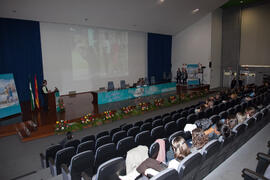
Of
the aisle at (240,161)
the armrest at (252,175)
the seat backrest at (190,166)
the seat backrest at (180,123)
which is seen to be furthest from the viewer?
the seat backrest at (180,123)

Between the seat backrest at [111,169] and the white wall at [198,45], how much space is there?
47.3 ft

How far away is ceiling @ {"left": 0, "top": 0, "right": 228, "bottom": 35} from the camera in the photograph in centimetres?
885

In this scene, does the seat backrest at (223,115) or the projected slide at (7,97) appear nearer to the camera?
the seat backrest at (223,115)

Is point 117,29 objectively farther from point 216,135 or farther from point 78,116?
point 216,135

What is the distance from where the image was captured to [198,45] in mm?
15953

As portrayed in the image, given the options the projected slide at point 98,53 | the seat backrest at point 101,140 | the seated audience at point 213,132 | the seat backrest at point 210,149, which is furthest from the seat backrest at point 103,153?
the projected slide at point 98,53

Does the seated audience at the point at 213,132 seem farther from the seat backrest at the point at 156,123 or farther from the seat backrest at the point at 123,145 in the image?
the seat backrest at the point at 156,123

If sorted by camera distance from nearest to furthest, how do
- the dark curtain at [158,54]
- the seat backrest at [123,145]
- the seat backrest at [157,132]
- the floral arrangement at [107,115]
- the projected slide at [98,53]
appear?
the seat backrest at [123,145] → the seat backrest at [157,132] → the floral arrangement at [107,115] → the projected slide at [98,53] → the dark curtain at [158,54]

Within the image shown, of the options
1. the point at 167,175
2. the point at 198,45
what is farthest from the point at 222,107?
the point at 198,45

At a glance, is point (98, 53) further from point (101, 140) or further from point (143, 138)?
point (143, 138)

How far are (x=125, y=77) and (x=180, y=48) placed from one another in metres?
6.10

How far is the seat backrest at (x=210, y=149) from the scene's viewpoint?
268 centimetres

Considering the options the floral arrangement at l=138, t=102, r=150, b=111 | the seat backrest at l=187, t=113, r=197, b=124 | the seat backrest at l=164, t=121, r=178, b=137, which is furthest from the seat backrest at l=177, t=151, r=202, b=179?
the floral arrangement at l=138, t=102, r=150, b=111

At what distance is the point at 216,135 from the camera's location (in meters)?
3.84
